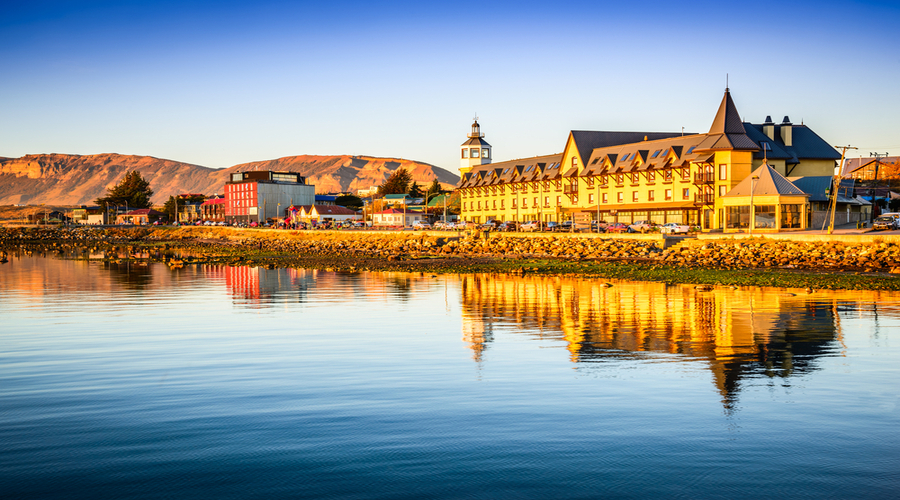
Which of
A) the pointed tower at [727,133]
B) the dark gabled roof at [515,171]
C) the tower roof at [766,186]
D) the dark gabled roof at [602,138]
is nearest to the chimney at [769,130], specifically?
the pointed tower at [727,133]

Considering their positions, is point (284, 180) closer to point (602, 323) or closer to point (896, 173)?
point (896, 173)

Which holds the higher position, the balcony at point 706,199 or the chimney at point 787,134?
the chimney at point 787,134

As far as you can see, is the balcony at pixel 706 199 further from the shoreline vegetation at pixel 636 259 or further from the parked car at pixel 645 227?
the shoreline vegetation at pixel 636 259

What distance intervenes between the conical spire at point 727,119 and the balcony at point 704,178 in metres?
4.78

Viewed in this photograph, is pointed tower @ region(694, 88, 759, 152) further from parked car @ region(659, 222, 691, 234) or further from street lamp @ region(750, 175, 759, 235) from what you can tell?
parked car @ region(659, 222, 691, 234)

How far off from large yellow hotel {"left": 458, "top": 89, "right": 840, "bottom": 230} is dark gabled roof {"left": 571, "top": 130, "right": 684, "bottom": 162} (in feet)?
0.46

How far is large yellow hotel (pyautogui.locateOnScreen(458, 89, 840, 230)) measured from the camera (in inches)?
2813

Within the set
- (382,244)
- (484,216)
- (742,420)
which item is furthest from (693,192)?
(742,420)

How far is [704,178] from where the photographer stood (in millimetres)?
73125

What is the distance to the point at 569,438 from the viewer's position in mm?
10211

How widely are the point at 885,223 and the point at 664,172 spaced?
25391 mm

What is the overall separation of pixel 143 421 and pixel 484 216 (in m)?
105

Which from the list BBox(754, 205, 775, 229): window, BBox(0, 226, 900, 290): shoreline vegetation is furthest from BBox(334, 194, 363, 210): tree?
BBox(754, 205, 775, 229): window

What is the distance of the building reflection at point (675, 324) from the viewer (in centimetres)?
1616
